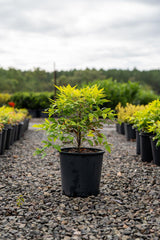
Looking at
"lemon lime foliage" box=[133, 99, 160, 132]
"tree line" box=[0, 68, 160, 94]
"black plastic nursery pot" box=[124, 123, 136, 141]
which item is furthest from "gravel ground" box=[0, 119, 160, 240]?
"tree line" box=[0, 68, 160, 94]

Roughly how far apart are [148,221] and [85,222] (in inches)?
23.3

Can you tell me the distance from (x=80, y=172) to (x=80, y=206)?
370 millimetres

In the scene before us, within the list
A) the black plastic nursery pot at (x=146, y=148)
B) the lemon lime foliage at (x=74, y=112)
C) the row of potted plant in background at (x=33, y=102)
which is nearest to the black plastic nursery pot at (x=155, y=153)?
the black plastic nursery pot at (x=146, y=148)

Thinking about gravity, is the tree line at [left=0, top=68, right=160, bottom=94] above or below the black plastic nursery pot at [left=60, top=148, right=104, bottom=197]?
above

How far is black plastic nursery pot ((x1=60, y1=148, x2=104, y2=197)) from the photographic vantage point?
301cm

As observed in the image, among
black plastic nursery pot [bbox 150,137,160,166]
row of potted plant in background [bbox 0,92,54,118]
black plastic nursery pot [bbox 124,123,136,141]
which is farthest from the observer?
row of potted plant in background [bbox 0,92,54,118]

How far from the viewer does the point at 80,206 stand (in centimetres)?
286

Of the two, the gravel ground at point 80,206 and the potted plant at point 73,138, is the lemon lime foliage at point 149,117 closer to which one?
the gravel ground at point 80,206

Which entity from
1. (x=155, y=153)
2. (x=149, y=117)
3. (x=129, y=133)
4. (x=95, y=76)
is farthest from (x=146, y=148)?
(x=95, y=76)

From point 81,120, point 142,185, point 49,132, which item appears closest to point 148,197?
point 142,185

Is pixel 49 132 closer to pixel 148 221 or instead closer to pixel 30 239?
pixel 30 239

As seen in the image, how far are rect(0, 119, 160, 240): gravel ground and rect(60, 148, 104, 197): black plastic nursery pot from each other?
97 mm

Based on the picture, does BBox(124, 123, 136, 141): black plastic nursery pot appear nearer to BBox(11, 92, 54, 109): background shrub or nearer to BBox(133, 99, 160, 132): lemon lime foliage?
BBox(133, 99, 160, 132): lemon lime foliage

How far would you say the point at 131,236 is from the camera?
7.43ft
